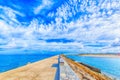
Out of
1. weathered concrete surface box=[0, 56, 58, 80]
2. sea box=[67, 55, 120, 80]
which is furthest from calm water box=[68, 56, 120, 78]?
weathered concrete surface box=[0, 56, 58, 80]

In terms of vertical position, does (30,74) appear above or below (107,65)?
above

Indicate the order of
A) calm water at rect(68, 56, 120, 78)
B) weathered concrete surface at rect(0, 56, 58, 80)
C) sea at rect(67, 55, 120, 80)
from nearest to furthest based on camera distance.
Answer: weathered concrete surface at rect(0, 56, 58, 80) < sea at rect(67, 55, 120, 80) < calm water at rect(68, 56, 120, 78)

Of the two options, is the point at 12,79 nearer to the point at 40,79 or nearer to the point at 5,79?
the point at 5,79

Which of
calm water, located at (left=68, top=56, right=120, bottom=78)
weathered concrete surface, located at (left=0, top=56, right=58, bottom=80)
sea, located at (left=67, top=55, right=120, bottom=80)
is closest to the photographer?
weathered concrete surface, located at (left=0, top=56, right=58, bottom=80)

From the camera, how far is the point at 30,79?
33.0 feet

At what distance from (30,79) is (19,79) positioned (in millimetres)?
790

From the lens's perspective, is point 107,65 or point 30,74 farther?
point 107,65

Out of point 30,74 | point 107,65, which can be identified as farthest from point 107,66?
point 30,74

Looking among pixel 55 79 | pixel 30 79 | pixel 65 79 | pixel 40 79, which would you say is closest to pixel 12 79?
pixel 30 79

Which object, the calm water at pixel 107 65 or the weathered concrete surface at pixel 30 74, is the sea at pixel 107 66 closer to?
the calm water at pixel 107 65

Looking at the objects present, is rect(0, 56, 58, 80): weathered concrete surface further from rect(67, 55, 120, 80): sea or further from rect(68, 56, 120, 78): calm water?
rect(68, 56, 120, 78): calm water

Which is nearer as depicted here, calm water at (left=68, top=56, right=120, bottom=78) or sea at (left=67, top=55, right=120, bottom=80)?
sea at (left=67, top=55, right=120, bottom=80)

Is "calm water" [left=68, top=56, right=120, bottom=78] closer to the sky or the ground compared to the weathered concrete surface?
closer to the ground

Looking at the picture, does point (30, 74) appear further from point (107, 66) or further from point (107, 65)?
point (107, 65)
